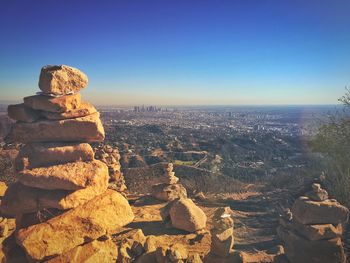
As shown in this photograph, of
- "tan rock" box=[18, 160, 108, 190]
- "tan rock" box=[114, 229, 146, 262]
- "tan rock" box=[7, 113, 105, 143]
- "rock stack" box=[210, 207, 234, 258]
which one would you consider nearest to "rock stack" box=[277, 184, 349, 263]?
"rock stack" box=[210, 207, 234, 258]

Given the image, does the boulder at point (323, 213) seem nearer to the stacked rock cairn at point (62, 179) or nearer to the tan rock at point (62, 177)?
the stacked rock cairn at point (62, 179)

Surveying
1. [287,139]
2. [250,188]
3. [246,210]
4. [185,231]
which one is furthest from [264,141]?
[185,231]

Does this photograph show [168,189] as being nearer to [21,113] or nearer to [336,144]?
[21,113]

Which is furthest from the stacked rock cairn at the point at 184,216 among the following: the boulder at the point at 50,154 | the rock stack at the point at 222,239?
the boulder at the point at 50,154

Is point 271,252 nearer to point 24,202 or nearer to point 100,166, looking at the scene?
point 100,166

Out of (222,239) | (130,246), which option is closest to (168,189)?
(130,246)

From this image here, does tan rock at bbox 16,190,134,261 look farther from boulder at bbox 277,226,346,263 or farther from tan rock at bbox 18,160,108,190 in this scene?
boulder at bbox 277,226,346,263
